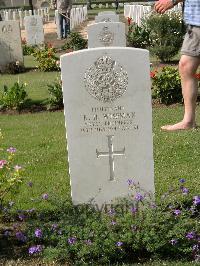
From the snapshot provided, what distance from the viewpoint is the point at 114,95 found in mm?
4297

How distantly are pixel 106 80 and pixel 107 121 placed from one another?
0.31m

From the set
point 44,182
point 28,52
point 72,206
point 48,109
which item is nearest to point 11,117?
point 48,109

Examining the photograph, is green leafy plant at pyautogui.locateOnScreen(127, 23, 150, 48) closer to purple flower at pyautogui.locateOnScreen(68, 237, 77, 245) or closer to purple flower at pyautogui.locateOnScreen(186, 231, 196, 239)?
purple flower at pyautogui.locateOnScreen(186, 231, 196, 239)

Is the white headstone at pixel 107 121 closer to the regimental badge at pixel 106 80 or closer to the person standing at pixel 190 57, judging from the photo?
the regimental badge at pixel 106 80

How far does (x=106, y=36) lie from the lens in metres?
12.0

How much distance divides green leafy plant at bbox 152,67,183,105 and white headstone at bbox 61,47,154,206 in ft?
17.6

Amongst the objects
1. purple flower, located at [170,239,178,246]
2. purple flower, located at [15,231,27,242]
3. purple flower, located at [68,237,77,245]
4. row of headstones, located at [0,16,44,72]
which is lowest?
row of headstones, located at [0,16,44,72]

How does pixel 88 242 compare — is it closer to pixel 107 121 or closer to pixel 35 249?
pixel 35 249

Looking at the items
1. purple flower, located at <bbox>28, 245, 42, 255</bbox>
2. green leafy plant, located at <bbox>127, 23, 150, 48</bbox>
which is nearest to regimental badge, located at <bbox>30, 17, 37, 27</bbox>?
green leafy plant, located at <bbox>127, 23, 150, 48</bbox>

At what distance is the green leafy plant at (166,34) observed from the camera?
15.3 metres

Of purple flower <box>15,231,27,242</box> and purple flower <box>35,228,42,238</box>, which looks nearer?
purple flower <box>35,228,42,238</box>

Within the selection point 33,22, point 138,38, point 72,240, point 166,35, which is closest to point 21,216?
point 72,240

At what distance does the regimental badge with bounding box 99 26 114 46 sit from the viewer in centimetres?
1192

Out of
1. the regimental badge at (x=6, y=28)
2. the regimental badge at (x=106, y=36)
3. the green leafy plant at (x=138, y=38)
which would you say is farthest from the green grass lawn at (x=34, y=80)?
the green leafy plant at (x=138, y=38)
